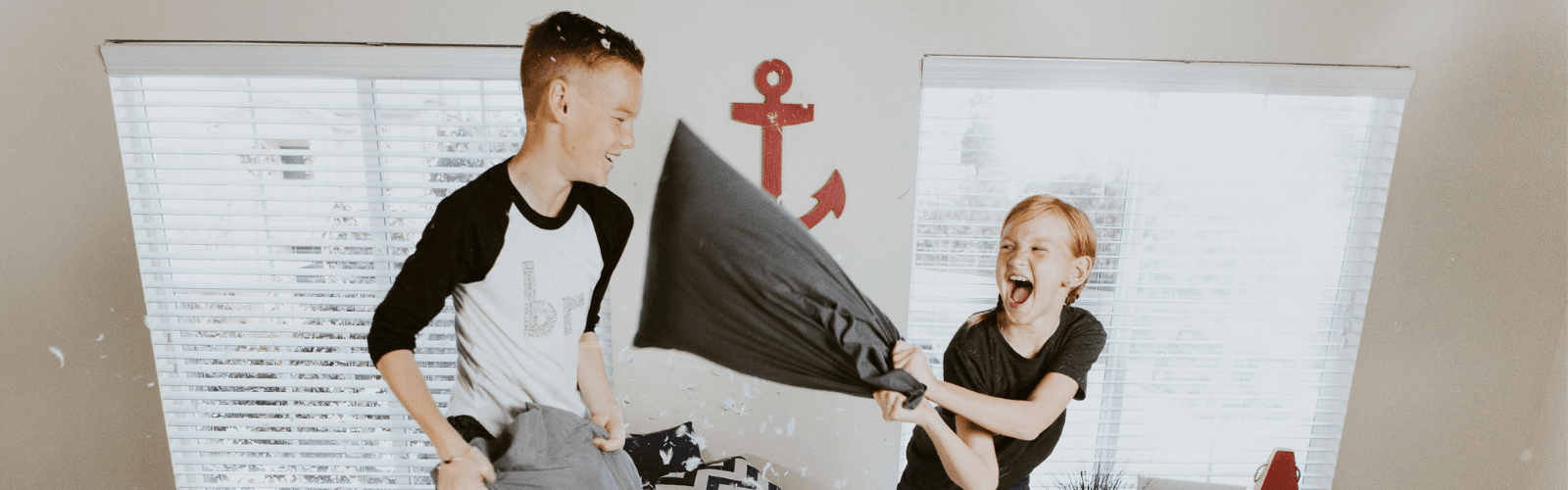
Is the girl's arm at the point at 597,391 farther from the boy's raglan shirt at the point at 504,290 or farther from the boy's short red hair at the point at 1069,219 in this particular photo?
the boy's short red hair at the point at 1069,219

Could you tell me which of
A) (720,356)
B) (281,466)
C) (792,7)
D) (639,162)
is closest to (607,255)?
(639,162)

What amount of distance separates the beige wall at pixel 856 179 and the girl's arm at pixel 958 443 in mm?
323

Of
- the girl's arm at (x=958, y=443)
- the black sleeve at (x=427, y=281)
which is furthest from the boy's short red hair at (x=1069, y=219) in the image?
the black sleeve at (x=427, y=281)

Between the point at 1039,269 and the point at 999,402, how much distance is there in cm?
25

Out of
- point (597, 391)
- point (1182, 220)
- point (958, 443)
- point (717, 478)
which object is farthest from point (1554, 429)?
point (597, 391)

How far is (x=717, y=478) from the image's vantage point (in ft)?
4.58

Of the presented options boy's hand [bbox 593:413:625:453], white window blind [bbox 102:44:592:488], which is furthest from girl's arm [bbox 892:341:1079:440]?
white window blind [bbox 102:44:592:488]

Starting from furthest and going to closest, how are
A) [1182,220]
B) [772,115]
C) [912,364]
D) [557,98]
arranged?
[1182,220] < [772,115] < [912,364] < [557,98]

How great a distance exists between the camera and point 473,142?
4.35 feet

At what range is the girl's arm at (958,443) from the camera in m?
1.10

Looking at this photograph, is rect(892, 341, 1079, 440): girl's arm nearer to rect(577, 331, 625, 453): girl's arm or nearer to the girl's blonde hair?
the girl's blonde hair

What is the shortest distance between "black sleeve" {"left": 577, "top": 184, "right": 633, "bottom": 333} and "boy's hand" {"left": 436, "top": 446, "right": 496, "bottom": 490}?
0.28 metres

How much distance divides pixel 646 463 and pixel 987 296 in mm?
827

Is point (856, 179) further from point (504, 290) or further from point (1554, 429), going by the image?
point (1554, 429)
